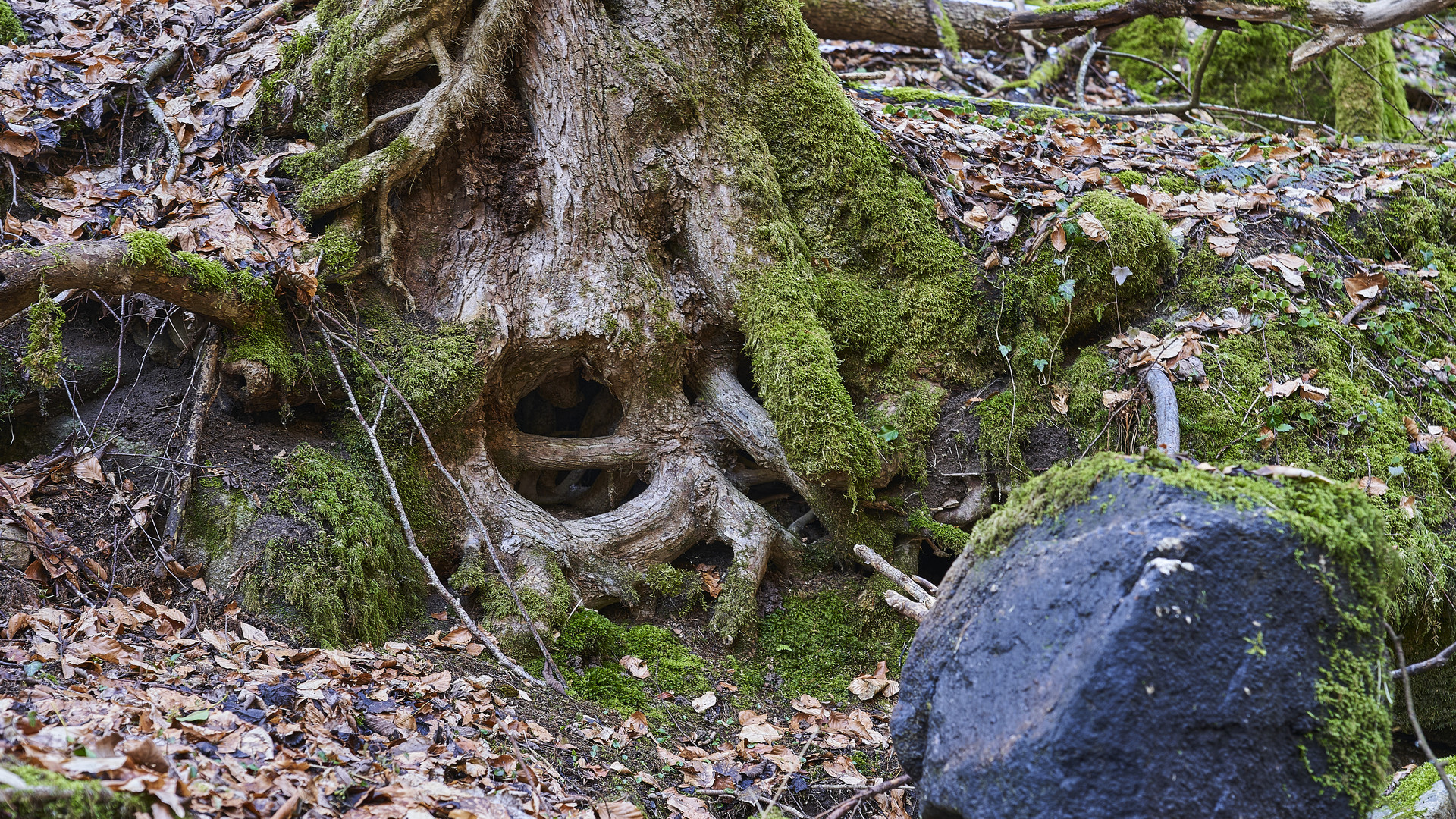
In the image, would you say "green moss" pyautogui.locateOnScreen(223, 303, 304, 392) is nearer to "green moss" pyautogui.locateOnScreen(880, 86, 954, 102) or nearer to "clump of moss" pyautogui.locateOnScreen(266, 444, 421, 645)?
"clump of moss" pyautogui.locateOnScreen(266, 444, 421, 645)

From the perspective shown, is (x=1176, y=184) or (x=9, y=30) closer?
(x=9, y=30)

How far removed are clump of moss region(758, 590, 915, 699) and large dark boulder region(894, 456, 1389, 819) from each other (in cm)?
201

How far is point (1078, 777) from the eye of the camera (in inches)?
83.0

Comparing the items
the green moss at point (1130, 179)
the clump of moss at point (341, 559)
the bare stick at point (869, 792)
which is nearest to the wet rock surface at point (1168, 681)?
the bare stick at point (869, 792)

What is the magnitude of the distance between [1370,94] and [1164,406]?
6.70 metres

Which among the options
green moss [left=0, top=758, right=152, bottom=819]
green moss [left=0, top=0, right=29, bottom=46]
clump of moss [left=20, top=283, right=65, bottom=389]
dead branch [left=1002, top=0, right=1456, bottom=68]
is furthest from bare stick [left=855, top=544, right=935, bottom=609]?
green moss [left=0, top=0, right=29, bottom=46]

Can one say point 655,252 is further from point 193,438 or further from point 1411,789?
point 1411,789

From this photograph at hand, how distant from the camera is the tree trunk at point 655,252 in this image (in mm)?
4453

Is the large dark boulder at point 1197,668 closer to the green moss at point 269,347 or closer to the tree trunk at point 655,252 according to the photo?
the tree trunk at point 655,252

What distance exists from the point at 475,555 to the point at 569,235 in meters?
1.74

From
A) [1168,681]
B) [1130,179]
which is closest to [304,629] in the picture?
[1168,681]

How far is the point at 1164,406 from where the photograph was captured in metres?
3.91

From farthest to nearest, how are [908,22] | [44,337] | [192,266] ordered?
[908,22], [192,266], [44,337]

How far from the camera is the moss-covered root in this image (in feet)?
26.7
